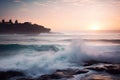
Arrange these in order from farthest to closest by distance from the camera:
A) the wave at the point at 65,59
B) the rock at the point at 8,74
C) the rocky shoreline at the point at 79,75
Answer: the wave at the point at 65,59, the rock at the point at 8,74, the rocky shoreline at the point at 79,75

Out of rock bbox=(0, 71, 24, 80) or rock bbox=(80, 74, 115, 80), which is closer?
rock bbox=(80, 74, 115, 80)

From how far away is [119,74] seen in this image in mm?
8930

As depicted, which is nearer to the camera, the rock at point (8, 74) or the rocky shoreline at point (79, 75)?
the rocky shoreline at point (79, 75)

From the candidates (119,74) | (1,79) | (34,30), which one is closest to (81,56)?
(119,74)

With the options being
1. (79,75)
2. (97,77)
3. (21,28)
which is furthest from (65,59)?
(21,28)

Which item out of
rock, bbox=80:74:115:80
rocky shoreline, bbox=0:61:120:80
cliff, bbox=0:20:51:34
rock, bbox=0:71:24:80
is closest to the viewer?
rock, bbox=80:74:115:80

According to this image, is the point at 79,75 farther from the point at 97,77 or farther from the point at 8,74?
the point at 8,74

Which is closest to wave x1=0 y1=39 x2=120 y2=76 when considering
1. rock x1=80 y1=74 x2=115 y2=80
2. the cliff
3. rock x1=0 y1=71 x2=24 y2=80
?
rock x1=0 y1=71 x2=24 y2=80

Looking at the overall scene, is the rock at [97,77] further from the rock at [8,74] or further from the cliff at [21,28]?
the cliff at [21,28]

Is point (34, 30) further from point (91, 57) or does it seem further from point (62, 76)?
point (62, 76)

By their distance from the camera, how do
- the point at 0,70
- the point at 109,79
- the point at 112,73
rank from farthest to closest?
the point at 0,70 < the point at 112,73 < the point at 109,79

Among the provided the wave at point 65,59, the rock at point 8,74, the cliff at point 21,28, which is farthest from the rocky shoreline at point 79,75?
the cliff at point 21,28

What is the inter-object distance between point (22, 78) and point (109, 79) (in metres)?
3.83

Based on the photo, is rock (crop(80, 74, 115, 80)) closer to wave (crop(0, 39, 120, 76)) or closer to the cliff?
wave (crop(0, 39, 120, 76))
